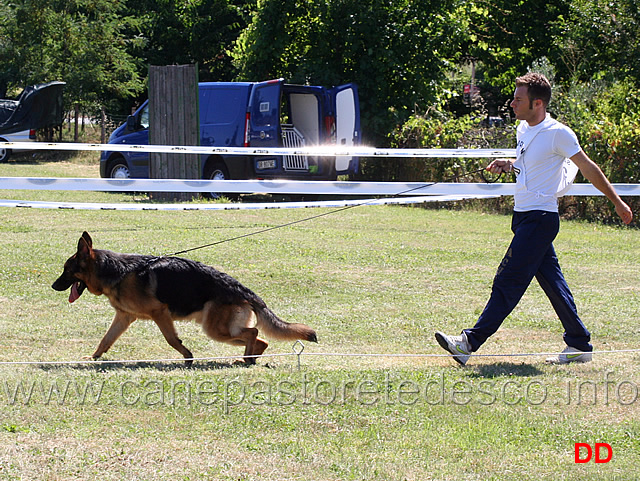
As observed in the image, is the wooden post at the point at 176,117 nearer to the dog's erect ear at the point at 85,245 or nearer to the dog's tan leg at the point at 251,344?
the dog's erect ear at the point at 85,245

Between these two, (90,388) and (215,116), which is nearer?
(90,388)

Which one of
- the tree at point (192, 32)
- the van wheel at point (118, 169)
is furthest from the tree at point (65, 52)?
the van wheel at point (118, 169)

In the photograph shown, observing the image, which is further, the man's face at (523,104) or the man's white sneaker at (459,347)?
the man's white sneaker at (459,347)

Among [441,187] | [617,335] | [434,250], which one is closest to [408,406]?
[617,335]

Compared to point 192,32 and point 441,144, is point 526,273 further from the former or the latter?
point 192,32

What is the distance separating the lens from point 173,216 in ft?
44.5

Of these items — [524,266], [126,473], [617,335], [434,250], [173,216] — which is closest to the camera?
[126,473]

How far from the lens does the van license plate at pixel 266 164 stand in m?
16.1

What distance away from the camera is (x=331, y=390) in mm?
4695

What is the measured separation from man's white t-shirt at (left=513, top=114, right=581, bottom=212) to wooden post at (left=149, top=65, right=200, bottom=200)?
11.4 m

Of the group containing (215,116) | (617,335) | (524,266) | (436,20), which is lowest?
(617,335)

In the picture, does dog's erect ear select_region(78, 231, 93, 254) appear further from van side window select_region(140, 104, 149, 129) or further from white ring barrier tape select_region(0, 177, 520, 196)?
van side window select_region(140, 104, 149, 129)

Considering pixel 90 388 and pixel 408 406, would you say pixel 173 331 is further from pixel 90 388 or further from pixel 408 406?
pixel 408 406

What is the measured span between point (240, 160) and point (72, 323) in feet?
32.3
